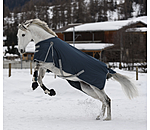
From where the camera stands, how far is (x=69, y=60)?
18.9 feet

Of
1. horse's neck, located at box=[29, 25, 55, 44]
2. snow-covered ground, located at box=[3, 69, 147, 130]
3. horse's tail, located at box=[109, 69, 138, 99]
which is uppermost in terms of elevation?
horse's neck, located at box=[29, 25, 55, 44]

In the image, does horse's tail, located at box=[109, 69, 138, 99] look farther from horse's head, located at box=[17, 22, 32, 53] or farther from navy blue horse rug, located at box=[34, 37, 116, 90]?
horse's head, located at box=[17, 22, 32, 53]

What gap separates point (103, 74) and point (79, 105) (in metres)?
2.88

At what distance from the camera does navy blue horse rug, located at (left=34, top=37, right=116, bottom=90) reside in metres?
5.65

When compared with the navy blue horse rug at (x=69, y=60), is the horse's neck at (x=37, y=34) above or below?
above

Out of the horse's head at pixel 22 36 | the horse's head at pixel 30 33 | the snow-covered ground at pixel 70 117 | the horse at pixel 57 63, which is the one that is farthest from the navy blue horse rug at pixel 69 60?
the snow-covered ground at pixel 70 117

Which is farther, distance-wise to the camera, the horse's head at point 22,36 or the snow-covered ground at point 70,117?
the horse's head at point 22,36

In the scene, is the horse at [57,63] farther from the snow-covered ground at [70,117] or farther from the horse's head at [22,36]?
the snow-covered ground at [70,117]

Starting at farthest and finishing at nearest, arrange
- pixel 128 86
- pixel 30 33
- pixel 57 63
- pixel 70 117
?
pixel 70 117
pixel 128 86
pixel 30 33
pixel 57 63

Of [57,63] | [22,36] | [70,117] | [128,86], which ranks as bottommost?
[70,117]

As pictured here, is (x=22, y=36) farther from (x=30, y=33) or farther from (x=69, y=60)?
(x=69, y=60)

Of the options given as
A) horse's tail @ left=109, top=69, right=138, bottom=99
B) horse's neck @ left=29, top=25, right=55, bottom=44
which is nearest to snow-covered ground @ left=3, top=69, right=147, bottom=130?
horse's tail @ left=109, top=69, right=138, bottom=99

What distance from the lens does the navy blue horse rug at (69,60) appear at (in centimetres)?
565

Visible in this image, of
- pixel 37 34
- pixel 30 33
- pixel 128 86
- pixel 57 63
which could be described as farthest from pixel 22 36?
pixel 128 86
